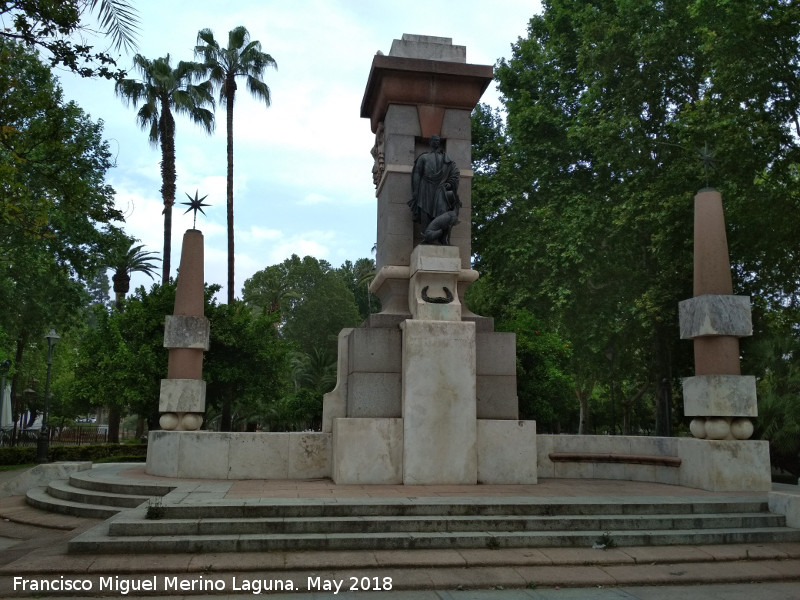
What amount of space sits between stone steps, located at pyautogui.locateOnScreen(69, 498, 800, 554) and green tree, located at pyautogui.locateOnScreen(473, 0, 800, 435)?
15.3 meters

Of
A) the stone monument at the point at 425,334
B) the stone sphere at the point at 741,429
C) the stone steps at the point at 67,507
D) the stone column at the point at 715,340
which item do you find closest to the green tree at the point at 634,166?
the stone column at the point at 715,340

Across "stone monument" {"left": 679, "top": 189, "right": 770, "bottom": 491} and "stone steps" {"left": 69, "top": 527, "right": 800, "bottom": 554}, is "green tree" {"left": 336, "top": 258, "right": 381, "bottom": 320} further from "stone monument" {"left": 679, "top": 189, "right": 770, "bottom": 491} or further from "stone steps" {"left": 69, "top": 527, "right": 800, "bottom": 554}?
"stone steps" {"left": 69, "top": 527, "right": 800, "bottom": 554}

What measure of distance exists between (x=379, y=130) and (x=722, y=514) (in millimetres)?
9265

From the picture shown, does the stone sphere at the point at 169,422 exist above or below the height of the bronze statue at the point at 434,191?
below

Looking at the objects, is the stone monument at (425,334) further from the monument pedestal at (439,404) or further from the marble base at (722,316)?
the marble base at (722,316)

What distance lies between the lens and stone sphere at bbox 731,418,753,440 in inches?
439

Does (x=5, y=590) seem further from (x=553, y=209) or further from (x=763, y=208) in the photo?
(x=553, y=209)

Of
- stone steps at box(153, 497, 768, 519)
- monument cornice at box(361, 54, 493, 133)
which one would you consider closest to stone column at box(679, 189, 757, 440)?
stone steps at box(153, 497, 768, 519)

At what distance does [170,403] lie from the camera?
42.1ft

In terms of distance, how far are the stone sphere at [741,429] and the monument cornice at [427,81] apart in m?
7.40

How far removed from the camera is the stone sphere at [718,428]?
440 inches

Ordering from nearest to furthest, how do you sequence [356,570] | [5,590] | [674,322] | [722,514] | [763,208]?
[5,590], [356,570], [722,514], [763,208], [674,322]

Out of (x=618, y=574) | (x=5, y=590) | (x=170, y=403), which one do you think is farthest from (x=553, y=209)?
(x=5, y=590)

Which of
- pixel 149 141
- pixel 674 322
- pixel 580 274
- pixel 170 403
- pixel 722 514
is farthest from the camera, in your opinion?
pixel 149 141
